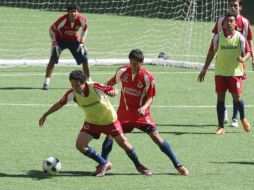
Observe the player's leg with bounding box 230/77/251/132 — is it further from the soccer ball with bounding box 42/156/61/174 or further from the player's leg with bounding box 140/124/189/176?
the soccer ball with bounding box 42/156/61/174

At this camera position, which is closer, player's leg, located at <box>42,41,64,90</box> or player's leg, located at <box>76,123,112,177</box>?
player's leg, located at <box>76,123,112,177</box>

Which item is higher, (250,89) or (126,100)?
(126,100)

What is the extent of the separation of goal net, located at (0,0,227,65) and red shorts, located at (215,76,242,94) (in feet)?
24.0

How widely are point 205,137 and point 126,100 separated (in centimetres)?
245

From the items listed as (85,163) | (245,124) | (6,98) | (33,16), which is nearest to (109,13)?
(33,16)

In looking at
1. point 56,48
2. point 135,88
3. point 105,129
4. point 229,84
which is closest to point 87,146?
point 105,129

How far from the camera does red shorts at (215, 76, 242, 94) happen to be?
42.3 ft

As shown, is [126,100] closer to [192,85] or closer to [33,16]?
[192,85]

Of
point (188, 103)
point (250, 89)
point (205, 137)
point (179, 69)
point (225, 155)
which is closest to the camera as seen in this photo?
point (225, 155)

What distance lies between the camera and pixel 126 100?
10.5m

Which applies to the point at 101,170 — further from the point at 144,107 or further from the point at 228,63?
the point at 228,63

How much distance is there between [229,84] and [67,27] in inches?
204

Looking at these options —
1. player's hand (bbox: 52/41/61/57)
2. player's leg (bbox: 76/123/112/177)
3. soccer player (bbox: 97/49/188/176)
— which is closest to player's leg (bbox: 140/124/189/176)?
soccer player (bbox: 97/49/188/176)

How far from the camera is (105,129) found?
10.1 m
